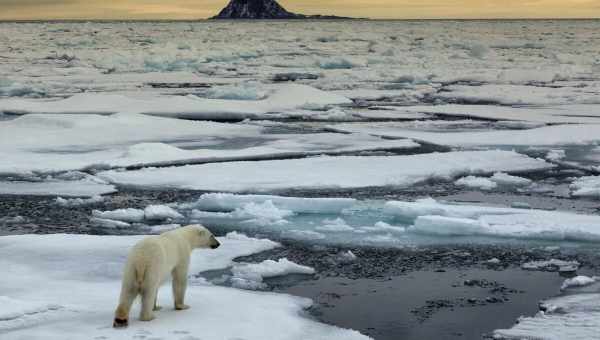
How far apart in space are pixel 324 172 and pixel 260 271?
14.4 feet

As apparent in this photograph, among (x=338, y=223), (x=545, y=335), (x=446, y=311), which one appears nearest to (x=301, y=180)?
(x=338, y=223)

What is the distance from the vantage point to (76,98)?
1834 centimetres

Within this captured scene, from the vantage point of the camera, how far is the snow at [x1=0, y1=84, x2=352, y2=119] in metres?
A: 17.6

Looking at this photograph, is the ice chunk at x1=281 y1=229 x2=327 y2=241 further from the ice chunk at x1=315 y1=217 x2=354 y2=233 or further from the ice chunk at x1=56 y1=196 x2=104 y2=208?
the ice chunk at x1=56 y1=196 x2=104 y2=208

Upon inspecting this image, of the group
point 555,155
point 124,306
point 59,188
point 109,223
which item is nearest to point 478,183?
point 555,155

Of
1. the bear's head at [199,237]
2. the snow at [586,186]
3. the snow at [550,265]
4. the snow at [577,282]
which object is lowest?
the snow at [586,186]

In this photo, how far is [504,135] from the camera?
14055mm

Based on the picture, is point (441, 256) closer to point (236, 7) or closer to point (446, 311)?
point (446, 311)

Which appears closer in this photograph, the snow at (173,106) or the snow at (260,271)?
the snow at (260,271)

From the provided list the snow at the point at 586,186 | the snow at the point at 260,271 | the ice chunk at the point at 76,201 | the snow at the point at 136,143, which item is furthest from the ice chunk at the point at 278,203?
the snow at the point at 136,143

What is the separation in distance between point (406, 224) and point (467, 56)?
1278 inches

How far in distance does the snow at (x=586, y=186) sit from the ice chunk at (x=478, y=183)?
0.88 meters

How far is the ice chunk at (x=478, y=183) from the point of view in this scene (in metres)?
9.66

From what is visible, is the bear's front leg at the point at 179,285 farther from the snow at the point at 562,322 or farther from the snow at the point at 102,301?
the snow at the point at 562,322
